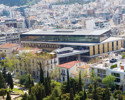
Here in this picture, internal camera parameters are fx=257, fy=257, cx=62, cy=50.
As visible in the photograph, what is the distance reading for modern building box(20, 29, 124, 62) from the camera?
2366 inches

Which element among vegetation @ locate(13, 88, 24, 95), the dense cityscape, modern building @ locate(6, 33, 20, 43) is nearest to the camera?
the dense cityscape

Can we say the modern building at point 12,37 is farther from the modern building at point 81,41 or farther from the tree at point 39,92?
the tree at point 39,92

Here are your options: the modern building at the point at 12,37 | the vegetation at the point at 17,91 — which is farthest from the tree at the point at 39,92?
the modern building at the point at 12,37

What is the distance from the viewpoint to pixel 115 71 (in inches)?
1563

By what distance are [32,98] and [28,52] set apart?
770 inches

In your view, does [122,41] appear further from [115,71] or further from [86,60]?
[115,71]

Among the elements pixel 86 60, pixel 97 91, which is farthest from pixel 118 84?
pixel 86 60

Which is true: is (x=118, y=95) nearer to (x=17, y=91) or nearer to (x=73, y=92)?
(x=73, y=92)

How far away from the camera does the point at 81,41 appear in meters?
63.6

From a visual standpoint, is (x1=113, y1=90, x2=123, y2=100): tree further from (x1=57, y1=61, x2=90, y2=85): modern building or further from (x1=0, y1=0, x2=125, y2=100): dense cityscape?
(x1=57, y1=61, x2=90, y2=85): modern building

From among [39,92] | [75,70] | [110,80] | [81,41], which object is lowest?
[39,92]

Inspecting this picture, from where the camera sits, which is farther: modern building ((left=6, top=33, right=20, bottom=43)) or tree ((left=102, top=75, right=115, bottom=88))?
modern building ((left=6, top=33, right=20, bottom=43))

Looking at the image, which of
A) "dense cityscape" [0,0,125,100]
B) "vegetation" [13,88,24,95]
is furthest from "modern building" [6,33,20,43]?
"vegetation" [13,88,24,95]

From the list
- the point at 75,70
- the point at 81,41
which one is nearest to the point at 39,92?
the point at 75,70
